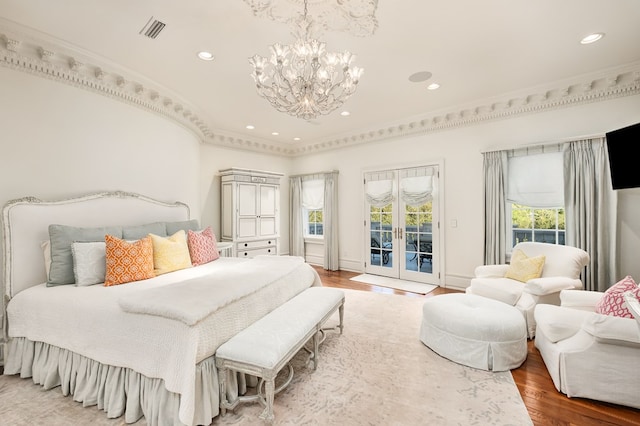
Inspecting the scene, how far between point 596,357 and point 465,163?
10.4ft

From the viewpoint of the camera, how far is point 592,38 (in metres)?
2.58

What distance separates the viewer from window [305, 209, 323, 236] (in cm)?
653

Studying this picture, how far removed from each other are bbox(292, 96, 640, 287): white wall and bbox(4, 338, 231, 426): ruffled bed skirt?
4017 millimetres

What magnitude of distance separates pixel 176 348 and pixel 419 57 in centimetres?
341

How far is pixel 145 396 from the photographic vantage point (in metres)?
1.71

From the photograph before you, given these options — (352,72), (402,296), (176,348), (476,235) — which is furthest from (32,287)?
(476,235)

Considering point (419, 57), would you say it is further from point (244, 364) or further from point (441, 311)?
point (244, 364)

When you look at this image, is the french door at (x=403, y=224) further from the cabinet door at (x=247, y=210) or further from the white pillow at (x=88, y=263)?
the white pillow at (x=88, y=263)

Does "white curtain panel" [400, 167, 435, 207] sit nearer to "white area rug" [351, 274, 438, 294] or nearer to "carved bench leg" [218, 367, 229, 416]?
"white area rug" [351, 274, 438, 294]

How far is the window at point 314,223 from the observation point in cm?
653

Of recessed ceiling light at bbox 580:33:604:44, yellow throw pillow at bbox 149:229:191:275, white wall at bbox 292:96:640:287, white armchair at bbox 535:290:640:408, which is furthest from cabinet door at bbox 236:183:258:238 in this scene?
recessed ceiling light at bbox 580:33:604:44

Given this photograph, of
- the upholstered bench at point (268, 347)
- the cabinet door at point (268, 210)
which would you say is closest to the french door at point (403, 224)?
the cabinet door at point (268, 210)

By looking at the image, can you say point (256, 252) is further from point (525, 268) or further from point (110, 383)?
point (525, 268)

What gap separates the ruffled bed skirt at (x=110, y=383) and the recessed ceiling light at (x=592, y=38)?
4.31 meters
